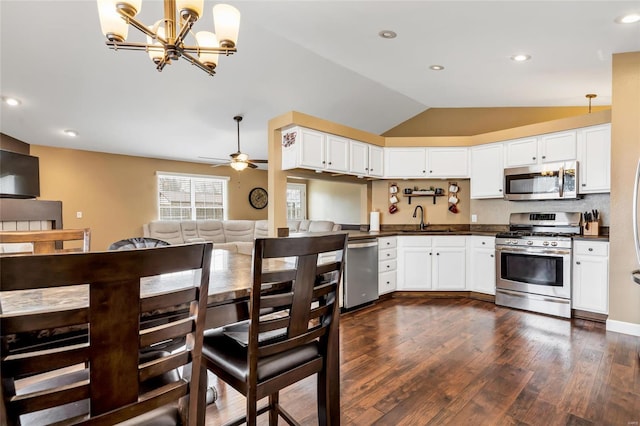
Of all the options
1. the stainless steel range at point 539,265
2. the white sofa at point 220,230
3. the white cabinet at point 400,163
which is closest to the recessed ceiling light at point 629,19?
the stainless steel range at point 539,265

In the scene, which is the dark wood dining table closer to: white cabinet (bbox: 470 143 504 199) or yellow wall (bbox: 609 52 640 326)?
yellow wall (bbox: 609 52 640 326)

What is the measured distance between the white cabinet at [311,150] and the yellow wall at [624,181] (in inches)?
111

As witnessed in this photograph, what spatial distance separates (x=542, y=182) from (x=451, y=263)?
1.48 m

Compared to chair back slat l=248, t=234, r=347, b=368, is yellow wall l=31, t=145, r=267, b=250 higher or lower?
higher

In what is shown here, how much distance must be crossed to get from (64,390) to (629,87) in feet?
15.1

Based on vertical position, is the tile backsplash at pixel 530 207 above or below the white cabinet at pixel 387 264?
above

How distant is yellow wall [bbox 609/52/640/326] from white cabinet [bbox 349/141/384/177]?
2.53m

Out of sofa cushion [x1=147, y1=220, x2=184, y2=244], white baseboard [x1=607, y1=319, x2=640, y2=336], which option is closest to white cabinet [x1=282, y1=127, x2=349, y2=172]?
white baseboard [x1=607, y1=319, x2=640, y2=336]

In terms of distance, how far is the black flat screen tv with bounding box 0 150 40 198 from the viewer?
4.75 metres

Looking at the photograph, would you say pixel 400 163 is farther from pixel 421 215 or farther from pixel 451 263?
pixel 451 263

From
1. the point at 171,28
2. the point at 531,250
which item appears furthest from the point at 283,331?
the point at 531,250

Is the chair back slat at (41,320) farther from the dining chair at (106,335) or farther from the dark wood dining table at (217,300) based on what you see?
the dark wood dining table at (217,300)

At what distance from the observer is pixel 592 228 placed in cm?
371

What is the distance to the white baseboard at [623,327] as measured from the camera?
3.07m
